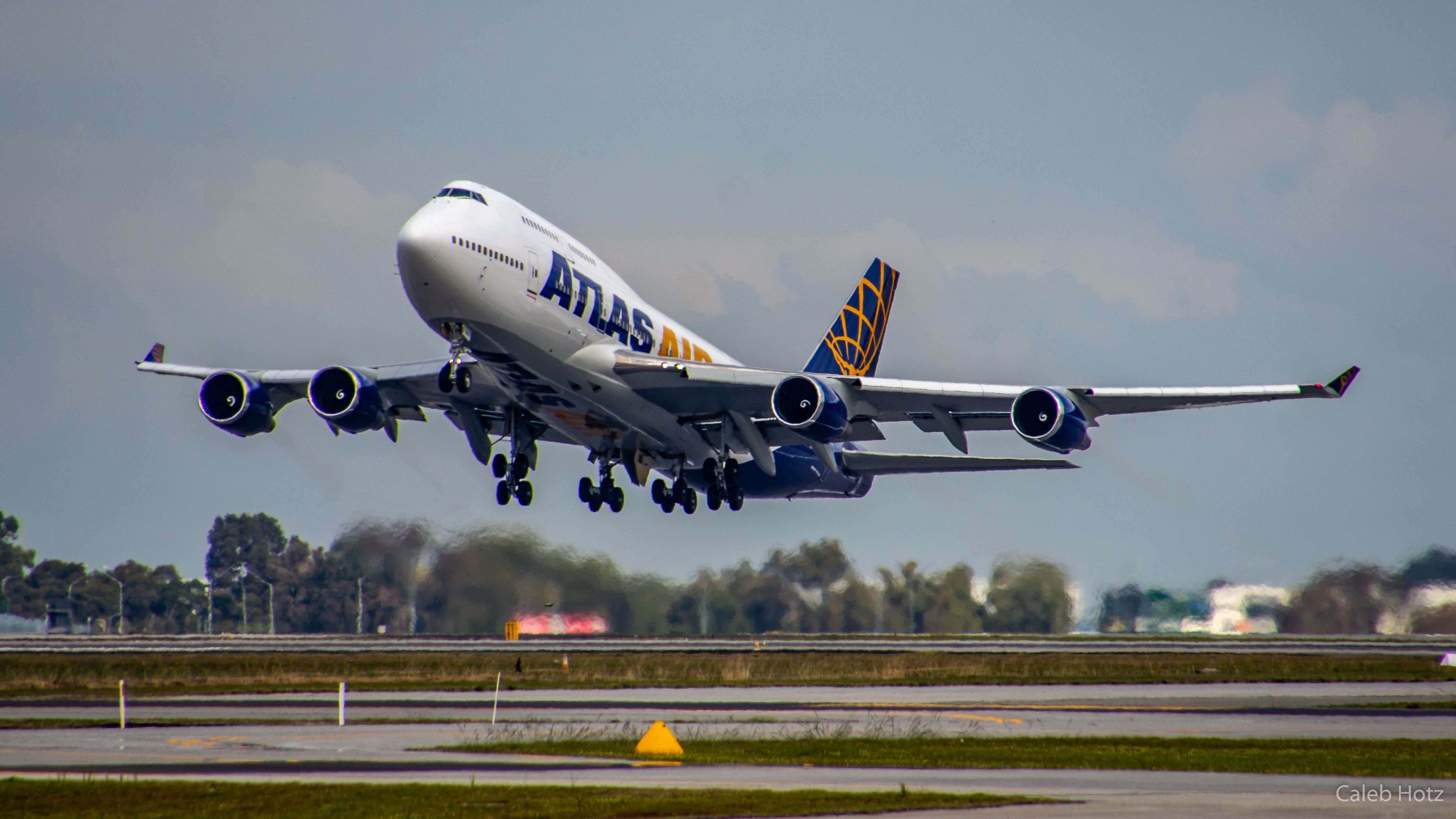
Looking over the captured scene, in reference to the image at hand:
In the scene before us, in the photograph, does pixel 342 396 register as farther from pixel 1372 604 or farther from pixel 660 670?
pixel 1372 604

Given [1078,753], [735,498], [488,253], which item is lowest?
[1078,753]

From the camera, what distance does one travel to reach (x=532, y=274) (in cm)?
3459

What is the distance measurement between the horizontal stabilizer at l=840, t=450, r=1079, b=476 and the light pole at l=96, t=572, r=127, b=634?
2447 inches

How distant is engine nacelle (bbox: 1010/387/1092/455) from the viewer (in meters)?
36.8

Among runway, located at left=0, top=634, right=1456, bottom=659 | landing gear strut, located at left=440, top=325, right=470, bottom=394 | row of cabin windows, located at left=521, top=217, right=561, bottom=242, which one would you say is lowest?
runway, located at left=0, top=634, right=1456, bottom=659

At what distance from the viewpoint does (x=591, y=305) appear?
37.0 meters

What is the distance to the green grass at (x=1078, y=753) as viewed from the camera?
21375 millimetres

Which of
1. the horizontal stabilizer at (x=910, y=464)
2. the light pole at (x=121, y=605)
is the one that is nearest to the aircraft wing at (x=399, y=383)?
the horizontal stabilizer at (x=910, y=464)

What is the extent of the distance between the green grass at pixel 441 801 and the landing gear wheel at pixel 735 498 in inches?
1078

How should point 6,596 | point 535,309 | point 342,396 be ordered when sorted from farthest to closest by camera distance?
point 6,596, point 342,396, point 535,309

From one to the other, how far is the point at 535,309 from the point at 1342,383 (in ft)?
69.6

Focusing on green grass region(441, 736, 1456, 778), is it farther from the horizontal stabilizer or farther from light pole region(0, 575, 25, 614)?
light pole region(0, 575, 25, 614)

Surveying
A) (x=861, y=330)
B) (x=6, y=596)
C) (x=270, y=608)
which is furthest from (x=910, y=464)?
(x=6, y=596)

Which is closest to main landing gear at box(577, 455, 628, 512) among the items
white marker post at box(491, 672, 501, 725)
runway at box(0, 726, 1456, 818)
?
white marker post at box(491, 672, 501, 725)
